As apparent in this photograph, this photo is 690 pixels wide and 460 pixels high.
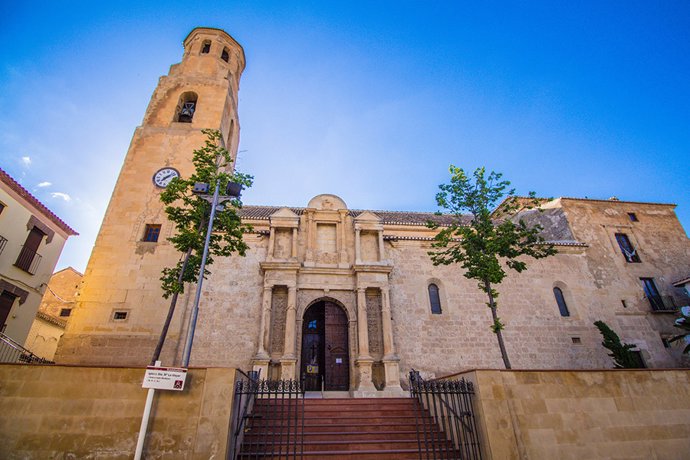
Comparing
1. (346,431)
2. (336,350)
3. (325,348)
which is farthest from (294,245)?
(346,431)

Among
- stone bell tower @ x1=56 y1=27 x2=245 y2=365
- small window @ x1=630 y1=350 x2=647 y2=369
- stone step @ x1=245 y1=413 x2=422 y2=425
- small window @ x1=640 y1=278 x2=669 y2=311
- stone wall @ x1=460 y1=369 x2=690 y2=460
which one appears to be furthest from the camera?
small window @ x1=640 y1=278 x2=669 y2=311

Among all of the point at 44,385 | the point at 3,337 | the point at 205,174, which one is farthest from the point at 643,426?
the point at 3,337

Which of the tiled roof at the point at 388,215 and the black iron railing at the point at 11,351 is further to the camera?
the tiled roof at the point at 388,215

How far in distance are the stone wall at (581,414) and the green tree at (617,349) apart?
742cm

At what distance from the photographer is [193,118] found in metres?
18.9

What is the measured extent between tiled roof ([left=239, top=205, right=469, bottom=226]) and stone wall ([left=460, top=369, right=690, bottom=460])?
35.0ft

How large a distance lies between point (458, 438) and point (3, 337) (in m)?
15.7

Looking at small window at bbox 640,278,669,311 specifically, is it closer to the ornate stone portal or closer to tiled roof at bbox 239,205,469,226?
tiled roof at bbox 239,205,469,226

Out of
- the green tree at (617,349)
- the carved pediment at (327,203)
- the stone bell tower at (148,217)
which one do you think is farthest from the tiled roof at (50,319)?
the green tree at (617,349)

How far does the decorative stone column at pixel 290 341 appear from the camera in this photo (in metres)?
12.6

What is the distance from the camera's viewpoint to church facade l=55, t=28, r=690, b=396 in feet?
44.4

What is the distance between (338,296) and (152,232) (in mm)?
9433

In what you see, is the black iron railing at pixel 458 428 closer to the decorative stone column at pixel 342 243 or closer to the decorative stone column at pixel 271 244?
the decorative stone column at pixel 342 243

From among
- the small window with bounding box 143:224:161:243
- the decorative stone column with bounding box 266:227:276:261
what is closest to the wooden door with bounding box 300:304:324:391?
the decorative stone column with bounding box 266:227:276:261
